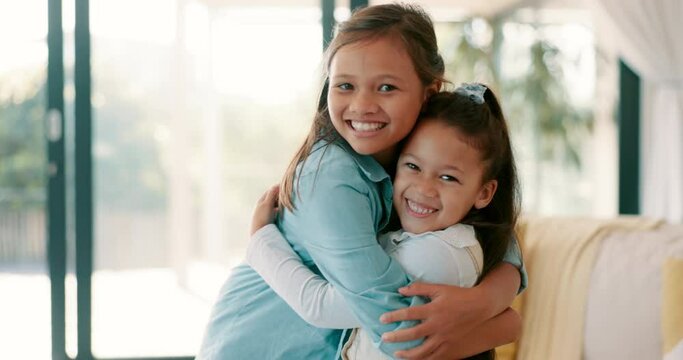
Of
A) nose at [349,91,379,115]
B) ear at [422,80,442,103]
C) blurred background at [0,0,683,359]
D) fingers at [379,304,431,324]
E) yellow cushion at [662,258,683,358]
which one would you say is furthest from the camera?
blurred background at [0,0,683,359]

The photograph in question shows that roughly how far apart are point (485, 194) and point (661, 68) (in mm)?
3101

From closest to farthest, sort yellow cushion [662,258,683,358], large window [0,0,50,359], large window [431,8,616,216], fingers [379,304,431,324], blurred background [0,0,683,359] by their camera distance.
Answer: fingers [379,304,431,324] < yellow cushion [662,258,683,358] < blurred background [0,0,683,359] < large window [0,0,50,359] < large window [431,8,616,216]

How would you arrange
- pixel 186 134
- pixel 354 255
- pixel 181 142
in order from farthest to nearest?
pixel 186 134 → pixel 181 142 → pixel 354 255

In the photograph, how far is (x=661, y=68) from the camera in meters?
4.16

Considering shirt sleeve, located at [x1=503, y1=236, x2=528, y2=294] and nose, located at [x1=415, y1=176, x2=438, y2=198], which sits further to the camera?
shirt sleeve, located at [x1=503, y1=236, x2=528, y2=294]

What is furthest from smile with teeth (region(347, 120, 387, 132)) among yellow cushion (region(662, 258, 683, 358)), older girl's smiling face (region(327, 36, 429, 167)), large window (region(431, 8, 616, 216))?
large window (region(431, 8, 616, 216))

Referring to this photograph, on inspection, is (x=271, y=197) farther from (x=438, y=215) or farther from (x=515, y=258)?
(x=515, y=258)

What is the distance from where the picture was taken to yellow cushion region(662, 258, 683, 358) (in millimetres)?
2271

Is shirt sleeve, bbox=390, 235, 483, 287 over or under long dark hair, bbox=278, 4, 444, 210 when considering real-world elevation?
under

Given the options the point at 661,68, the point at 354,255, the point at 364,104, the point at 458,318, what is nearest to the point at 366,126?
the point at 364,104

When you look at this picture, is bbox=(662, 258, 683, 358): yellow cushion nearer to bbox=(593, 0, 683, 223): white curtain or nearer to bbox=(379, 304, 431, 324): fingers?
bbox=(379, 304, 431, 324): fingers

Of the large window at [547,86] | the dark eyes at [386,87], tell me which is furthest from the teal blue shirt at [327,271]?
the large window at [547,86]

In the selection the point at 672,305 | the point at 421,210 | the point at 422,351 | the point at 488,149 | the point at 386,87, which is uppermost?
the point at 386,87

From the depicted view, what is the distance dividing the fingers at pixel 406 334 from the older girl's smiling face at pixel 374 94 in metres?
0.31
